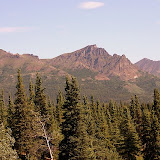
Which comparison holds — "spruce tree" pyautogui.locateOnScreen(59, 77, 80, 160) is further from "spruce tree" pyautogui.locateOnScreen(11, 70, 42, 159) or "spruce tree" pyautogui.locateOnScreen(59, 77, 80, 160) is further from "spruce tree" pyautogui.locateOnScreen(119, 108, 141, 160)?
"spruce tree" pyautogui.locateOnScreen(119, 108, 141, 160)

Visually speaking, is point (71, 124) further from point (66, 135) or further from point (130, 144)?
point (130, 144)

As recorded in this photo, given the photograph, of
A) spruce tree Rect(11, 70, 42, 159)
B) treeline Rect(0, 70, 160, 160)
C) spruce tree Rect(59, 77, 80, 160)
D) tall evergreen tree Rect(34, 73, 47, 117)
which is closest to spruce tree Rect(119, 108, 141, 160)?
treeline Rect(0, 70, 160, 160)

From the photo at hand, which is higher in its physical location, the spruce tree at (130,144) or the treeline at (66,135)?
the treeline at (66,135)

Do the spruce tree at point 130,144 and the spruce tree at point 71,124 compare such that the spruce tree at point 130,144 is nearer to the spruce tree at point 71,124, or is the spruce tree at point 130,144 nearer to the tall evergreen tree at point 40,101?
the tall evergreen tree at point 40,101

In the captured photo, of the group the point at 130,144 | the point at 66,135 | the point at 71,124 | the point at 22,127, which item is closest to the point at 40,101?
the point at 22,127

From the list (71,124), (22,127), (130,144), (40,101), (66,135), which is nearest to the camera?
(71,124)

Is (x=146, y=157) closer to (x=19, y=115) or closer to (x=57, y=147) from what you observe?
(x=57, y=147)

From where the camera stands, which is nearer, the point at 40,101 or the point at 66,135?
the point at 66,135

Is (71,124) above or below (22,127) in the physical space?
above

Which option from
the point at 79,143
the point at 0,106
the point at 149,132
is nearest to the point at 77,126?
the point at 79,143

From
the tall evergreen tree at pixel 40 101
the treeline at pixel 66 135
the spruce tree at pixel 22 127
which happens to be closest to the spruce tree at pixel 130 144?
the treeline at pixel 66 135

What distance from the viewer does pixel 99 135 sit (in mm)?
A: 52938

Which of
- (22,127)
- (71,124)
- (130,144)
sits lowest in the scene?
(130,144)

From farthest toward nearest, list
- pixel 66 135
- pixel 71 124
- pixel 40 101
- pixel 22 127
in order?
pixel 40 101 < pixel 22 127 < pixel 66 135 < pixel 71 124
